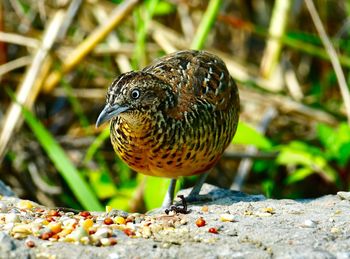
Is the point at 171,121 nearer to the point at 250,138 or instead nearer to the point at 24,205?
the point at 24,205

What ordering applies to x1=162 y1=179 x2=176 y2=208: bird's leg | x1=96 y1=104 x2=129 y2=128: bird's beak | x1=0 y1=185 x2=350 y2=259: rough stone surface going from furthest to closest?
x1=162 y1=179 x2=176 y2=208: bird's leg
x1=96 y1=104 x2=129 y2=128: bird's beak
x1=0 y1=185 x2=350 y2=259: rough stone surface

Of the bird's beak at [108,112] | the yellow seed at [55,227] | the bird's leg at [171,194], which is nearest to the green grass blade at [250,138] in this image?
the bird's leg at [171,194]

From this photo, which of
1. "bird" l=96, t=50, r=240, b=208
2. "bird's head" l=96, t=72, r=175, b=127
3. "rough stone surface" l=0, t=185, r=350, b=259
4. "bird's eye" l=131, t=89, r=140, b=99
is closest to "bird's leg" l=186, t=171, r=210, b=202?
"bird" l=96, t=50, r=240, b=208

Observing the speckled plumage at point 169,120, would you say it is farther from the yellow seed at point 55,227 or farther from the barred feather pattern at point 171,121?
the yellow seed at point 55,227

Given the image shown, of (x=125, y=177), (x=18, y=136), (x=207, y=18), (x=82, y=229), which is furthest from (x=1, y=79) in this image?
(x=82, y=229)

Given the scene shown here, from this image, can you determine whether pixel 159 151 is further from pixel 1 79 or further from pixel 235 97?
pixel 1 79

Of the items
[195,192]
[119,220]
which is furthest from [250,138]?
[119,220]

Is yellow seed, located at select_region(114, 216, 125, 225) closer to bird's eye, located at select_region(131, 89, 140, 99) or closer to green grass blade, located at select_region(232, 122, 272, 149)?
bird's eye, located at select_region(131, 89, 140, 99)

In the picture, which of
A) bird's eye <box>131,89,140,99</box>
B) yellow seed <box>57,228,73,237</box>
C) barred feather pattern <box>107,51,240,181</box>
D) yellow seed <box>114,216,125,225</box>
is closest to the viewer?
yellow seed <box>57,228,73,237</box>
